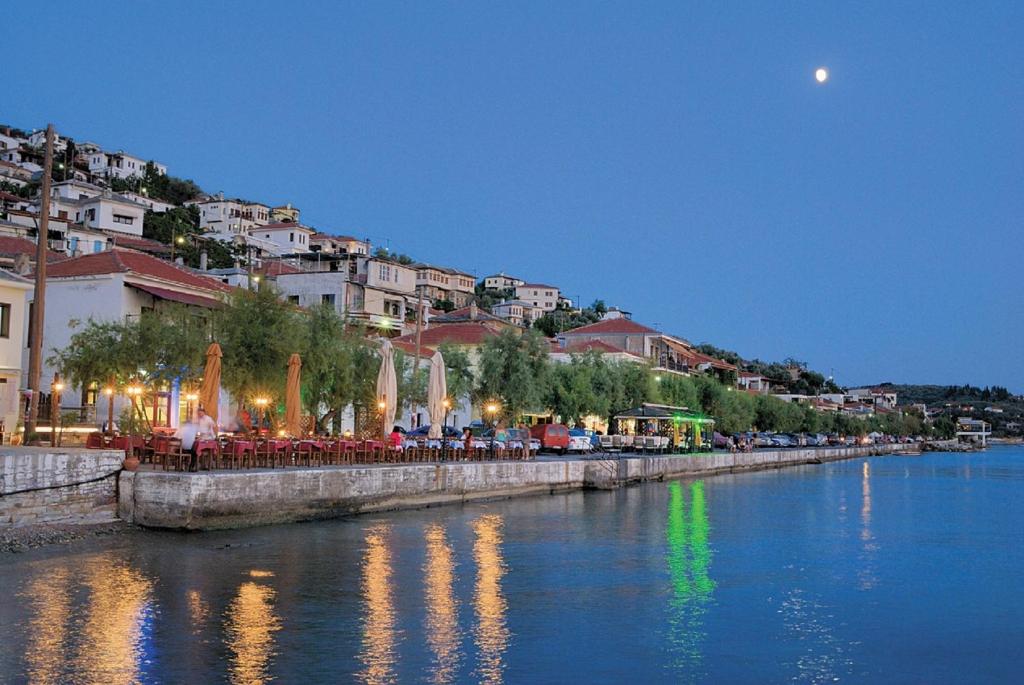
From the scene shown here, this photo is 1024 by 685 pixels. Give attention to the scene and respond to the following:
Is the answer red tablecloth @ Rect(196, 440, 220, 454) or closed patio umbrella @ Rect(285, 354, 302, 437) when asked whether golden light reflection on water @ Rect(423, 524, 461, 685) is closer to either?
red tablecloth @ Rect(196, 440, 220, 454)

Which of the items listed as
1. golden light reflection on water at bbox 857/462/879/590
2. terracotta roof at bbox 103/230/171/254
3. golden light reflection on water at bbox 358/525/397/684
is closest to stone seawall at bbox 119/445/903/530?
golden light reflection on water at bbox 358/525/397/684

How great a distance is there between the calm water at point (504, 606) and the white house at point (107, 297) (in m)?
15.1

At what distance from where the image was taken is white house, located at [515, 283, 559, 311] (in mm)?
182250

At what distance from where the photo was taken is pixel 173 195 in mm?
160125

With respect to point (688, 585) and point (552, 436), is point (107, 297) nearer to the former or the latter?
point (552, 436)

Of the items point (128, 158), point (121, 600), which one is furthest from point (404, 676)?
point (128, 158)

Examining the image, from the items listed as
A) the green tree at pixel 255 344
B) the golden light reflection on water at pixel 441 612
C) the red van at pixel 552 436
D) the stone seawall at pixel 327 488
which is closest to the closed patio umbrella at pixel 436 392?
the stone seawall at pixel 327 488

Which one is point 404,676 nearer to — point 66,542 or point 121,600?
point 121,600

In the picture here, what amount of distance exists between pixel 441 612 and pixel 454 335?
54571 mm

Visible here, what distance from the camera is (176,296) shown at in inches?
1641

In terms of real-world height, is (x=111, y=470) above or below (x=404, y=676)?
above

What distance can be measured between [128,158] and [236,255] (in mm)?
45057

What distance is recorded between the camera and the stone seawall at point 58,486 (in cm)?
2130

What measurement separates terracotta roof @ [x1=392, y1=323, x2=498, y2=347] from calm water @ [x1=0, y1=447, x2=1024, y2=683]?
37.5 meters
